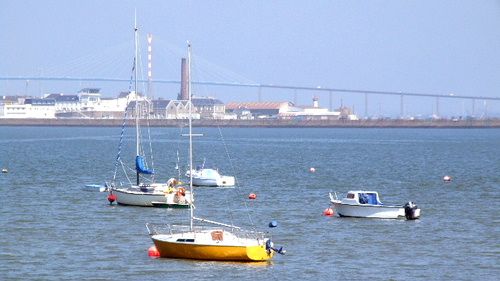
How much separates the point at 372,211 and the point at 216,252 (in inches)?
425

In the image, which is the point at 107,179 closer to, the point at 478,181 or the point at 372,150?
the point at 478,181

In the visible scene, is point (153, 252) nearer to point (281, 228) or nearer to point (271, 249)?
point (271, 249)

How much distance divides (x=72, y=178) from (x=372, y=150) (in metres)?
46.4

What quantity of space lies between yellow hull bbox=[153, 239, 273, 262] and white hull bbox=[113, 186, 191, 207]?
11.3m

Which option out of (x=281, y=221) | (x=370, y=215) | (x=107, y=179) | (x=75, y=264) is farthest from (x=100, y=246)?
(x=107, y=179)

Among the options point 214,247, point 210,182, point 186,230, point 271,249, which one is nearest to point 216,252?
point 214,247

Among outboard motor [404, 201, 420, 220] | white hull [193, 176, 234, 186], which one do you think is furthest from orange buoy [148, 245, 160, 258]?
white hull [193, 176, 234, 186]

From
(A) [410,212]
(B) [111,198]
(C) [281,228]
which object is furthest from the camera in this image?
(B) [111,198]

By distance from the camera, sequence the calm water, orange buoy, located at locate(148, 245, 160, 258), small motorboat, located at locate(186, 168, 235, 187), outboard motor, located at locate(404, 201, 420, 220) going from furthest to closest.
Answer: small motorboat, located at locate(186, 168, 235, 187) < outboard motor, located at locate(404, 201, 420, 220) < orange buoy, located at locate(148, 245, 160, 258) < the calm water

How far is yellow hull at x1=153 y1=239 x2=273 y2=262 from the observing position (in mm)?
29016

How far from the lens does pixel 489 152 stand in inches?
3895

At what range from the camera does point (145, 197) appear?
137ft

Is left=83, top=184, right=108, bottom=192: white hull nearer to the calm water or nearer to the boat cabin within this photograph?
the calm water

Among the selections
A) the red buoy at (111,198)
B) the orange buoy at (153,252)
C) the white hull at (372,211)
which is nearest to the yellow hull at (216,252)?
the orange buoy at (153,252)
